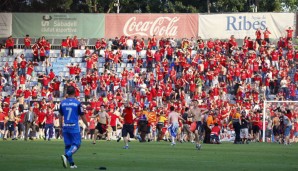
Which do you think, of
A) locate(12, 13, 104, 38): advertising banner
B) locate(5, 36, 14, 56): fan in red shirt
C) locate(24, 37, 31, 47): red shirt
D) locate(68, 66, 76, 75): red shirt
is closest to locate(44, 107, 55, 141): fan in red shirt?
locate(68, 66, 76, 75): red shirt

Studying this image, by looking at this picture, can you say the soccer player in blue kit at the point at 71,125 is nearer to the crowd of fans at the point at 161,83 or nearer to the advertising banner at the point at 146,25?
the crowd of fans at the point at 161,83

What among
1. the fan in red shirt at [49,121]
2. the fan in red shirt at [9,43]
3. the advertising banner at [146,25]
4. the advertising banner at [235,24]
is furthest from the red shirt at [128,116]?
the advertising banner at [146,25]

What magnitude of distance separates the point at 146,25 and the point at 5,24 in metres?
10.7

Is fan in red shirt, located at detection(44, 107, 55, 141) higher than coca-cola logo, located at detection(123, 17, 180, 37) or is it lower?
lower

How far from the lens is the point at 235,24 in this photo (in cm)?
6831

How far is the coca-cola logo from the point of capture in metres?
69.6

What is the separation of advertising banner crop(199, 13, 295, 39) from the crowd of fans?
1268mm

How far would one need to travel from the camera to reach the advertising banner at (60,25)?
228ft

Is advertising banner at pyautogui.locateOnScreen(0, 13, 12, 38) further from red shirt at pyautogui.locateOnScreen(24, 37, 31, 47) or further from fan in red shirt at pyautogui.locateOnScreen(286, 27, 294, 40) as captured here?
fan in red shirt at pyautogui.locateOnScreen(286, 27, 294, 40)

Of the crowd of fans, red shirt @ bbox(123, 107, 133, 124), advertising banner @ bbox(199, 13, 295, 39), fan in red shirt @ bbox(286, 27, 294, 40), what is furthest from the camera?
advertising banner @ bbox(199, 13, 295, 39)

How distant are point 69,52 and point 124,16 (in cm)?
581

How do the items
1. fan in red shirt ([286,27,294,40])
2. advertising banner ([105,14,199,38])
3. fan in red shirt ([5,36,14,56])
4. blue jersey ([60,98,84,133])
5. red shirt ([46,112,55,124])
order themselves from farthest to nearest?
advertising banner ([105,14,199,38])
fan in red shirt ([5,36,14,56])
fan in red shirt ([286,27,294,40])
red shirt ([46,112,55,124])
blue jersey ([60,98,84,133])

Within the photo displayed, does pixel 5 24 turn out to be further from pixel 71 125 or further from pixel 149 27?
pixel 71 125

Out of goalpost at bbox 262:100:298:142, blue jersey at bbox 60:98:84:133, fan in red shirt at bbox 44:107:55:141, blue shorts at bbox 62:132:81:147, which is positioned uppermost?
blue jersey at bbox 60:98:84:133
